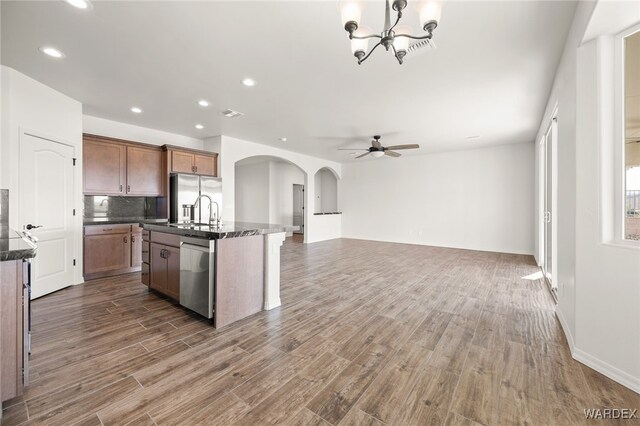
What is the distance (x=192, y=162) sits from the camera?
5.41 m

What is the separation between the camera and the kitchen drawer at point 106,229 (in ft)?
13.6

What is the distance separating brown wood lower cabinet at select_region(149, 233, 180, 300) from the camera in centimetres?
302

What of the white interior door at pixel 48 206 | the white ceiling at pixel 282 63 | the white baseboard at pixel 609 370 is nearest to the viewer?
the white baseboard at pixel 609 370

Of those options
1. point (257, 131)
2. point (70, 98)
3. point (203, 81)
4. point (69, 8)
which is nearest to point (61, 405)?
point (69, 8)

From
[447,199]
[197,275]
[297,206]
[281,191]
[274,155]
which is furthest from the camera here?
[297,206]

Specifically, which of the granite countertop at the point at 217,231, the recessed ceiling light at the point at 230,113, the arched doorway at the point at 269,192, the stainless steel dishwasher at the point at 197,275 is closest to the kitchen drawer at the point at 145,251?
the granite countertop at the point at 217,231

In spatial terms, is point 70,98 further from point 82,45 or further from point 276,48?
point 276,48

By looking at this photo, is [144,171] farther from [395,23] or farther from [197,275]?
[395,23]

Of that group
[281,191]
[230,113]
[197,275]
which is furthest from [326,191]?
[197,275]

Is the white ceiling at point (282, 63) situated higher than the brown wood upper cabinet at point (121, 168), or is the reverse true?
the white ceiling at point (282, 63)

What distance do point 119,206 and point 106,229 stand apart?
85 centimetres

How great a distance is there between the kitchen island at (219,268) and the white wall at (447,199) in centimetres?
609

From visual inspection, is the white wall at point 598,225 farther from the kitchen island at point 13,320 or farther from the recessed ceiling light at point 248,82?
the kitchen island at point 13,320

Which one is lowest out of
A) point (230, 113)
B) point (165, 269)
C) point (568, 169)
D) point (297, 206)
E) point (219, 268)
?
point (165, 269)
